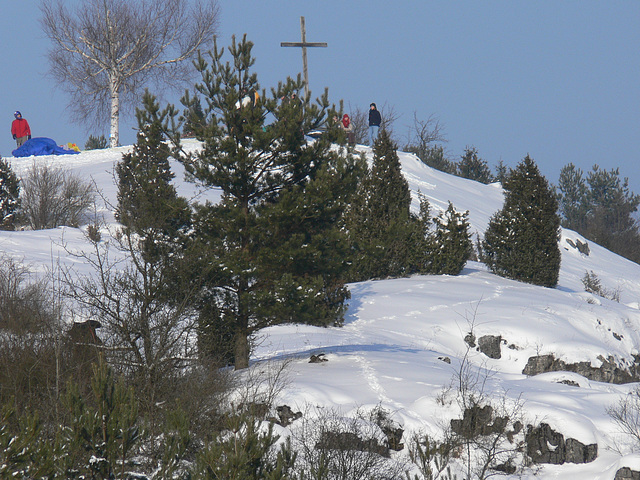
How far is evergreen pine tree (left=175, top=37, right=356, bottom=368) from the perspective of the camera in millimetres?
10234

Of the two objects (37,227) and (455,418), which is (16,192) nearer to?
(37,227)

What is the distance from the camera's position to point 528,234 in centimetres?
1873

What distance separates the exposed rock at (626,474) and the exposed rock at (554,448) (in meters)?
0.89

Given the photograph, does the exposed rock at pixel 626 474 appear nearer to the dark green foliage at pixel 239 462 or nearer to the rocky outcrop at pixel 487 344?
the rocky outcrop at pixel 487 344

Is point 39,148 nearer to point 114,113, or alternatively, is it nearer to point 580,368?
point 114,113

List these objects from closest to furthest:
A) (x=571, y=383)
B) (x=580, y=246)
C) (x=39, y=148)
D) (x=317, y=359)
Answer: (x=317, y=359) < (x=571, y=383) < (x=580, y=246) < (x=39, y=148)

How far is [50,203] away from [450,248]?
1350 centimetres

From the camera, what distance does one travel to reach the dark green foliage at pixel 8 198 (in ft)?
71.3

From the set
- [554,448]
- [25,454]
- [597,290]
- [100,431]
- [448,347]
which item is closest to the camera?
[25,454]

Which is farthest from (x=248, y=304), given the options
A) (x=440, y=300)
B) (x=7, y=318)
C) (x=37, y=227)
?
(x=37, y=227)

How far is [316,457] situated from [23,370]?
171 inches

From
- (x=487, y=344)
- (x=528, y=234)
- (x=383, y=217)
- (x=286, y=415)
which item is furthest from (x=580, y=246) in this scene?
(x=286, y=415)

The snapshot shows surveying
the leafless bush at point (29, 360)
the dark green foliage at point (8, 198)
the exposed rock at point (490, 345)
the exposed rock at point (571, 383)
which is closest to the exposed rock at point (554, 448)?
the exposed rock at point (571, 383)

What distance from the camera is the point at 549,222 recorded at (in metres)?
18.8
